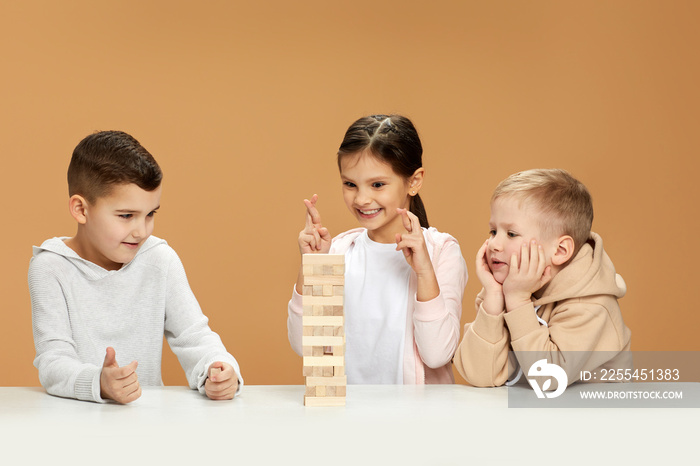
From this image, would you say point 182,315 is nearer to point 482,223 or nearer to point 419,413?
point 419,413

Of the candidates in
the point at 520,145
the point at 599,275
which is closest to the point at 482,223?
the point at 520,145

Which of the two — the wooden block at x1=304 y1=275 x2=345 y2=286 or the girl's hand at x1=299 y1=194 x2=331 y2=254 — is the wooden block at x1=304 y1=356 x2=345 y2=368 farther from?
the girl's hand at x1=299 y1=194 x2=331 y2=254

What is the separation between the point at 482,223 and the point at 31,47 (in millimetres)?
1851

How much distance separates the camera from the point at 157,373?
5.86 ft

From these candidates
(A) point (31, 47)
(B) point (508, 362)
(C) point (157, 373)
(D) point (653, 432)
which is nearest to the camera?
(D) point (653, 432)

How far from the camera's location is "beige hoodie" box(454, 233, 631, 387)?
1447 mm

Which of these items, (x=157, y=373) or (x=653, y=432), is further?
(x=157, y=373)

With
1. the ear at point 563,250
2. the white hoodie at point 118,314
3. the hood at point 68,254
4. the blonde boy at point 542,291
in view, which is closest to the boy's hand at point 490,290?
the blonde boy at point 542,291

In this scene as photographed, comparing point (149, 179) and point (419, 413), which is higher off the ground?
point (149, 179)

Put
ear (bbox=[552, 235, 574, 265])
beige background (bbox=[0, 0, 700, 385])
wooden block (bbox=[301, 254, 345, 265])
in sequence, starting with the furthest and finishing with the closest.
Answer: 1. beige background (bbox=[0, 0, 700, 385])
2. ear (bbox=[552, 235, 574, 265])
3. wooden block (bbox=[301, 254, 345, 265])

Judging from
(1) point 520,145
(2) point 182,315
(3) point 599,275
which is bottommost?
(2) point 182,315

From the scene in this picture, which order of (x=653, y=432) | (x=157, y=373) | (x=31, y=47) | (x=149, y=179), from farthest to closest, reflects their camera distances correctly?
1. (x=31, y=47)
2. (x=157, y=373)
3. (x=149, y=179)
4. (x=653, y=432)

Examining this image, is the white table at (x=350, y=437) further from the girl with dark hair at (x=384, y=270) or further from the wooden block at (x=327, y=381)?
the girl with dark hair at (x=384, y=270)

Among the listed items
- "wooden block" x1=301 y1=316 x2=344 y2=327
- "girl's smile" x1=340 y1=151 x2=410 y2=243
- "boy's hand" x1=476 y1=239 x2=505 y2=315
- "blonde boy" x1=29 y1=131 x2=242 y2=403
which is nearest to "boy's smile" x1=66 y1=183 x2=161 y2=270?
"blonde boy" x1=29 y1=131 x2=242 y2=403
